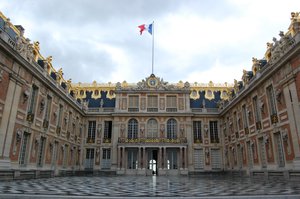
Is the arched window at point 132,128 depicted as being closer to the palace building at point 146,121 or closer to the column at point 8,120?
the palace building at point 146,121

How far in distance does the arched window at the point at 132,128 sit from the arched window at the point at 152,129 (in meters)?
1.80

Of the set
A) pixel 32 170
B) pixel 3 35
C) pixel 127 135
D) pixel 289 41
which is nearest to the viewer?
pixel 3 35

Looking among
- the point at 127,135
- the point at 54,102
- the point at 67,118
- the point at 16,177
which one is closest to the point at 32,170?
the point at 16,177

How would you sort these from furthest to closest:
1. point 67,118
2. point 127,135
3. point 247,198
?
point 127,135 < point 67,118 < point 247,198

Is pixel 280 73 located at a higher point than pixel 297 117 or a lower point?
higher

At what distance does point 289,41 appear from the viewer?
1558 centimetres

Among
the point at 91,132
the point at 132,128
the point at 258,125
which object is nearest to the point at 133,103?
the point at 132,128

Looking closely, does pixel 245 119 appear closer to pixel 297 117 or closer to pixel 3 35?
pixel 297 117

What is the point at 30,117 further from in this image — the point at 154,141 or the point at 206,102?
the point at 206,102

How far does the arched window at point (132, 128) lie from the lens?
1297 inches

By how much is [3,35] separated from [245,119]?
71.4 ft

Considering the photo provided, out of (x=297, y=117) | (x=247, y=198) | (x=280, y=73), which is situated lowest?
(x=247, y=198)

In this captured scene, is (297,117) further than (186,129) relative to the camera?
No

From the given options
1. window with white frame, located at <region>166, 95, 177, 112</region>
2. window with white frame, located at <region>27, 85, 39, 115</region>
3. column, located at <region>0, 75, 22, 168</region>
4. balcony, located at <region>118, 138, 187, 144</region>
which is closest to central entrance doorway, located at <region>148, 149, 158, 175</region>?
balcony, located at <region>118, 138, 187, 144</region>
